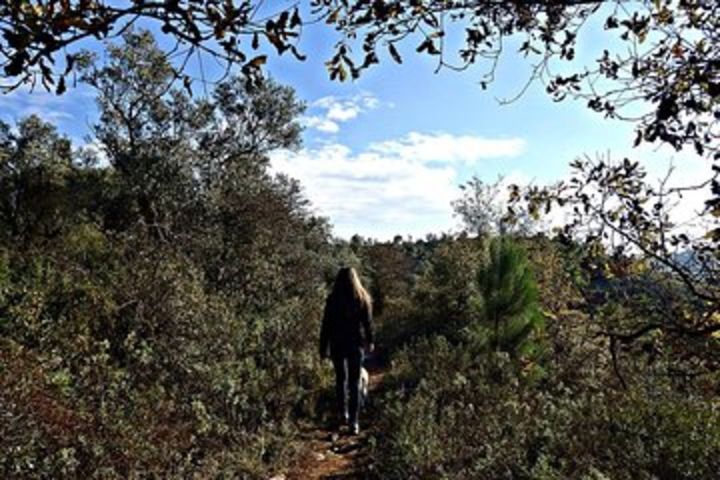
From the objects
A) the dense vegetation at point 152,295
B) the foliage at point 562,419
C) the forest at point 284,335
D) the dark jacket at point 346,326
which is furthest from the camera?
the dark jacket at point 346,326

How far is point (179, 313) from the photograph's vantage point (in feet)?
29.4

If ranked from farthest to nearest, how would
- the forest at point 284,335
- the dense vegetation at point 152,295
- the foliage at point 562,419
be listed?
the dense vegetation at point 152,295
the foliage at point 562,419
the forest at point 284,335

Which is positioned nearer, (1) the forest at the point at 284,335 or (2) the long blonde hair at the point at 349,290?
(1) the forest at the point at 284,335

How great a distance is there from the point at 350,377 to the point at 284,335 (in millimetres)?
3890

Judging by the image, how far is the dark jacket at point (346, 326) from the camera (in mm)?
7891

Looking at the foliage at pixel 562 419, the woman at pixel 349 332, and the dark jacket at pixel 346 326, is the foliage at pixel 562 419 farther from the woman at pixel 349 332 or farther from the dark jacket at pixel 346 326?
the dark jacket at pixel 346 326

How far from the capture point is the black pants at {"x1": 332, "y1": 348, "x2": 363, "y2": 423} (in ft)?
25.9

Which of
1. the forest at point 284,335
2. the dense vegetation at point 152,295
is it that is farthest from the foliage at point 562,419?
the dense vegetation at point 152,295

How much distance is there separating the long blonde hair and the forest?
4.58ft

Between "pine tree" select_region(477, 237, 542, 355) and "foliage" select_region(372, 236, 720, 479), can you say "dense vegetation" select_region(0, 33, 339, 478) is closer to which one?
"foliage" select_region(372, 236, 720, 479)

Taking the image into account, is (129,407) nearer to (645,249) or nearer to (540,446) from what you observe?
(540,446)

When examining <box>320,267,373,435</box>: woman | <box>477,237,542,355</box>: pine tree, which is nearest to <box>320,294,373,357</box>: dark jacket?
<box>320,267,373,435</box>: woman

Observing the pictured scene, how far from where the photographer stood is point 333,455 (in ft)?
24.2

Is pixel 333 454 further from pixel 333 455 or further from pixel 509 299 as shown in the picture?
pixel 509 299
